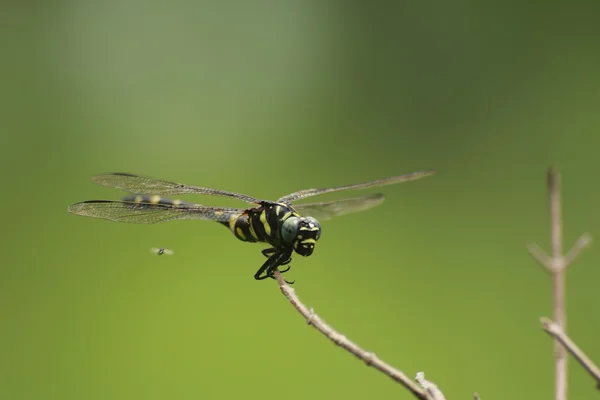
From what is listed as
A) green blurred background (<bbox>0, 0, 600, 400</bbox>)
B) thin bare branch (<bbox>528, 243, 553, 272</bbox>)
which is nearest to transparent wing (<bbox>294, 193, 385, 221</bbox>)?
thin bare branch (<bbox>528, 243, 553, 272</bbox>)

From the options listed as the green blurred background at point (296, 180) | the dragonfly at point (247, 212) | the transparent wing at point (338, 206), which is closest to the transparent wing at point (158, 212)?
the dragonfly at point (247, 212)

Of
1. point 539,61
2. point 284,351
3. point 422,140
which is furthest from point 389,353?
point 539,61

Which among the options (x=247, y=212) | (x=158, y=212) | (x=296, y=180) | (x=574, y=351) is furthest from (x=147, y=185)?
(x=296, y=180)

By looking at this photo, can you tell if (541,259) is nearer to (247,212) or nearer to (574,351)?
(574,351)

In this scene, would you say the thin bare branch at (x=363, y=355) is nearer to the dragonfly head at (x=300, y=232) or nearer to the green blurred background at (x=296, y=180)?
the dragonfly head at (x=300, y=232)

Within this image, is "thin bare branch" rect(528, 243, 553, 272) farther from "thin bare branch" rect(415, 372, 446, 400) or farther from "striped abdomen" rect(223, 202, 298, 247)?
"striped abdomen" rect(223, 202, 298, 247)

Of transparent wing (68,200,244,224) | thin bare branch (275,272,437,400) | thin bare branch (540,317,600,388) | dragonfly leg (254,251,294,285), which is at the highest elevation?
transparent wing (68,200,244,224)
